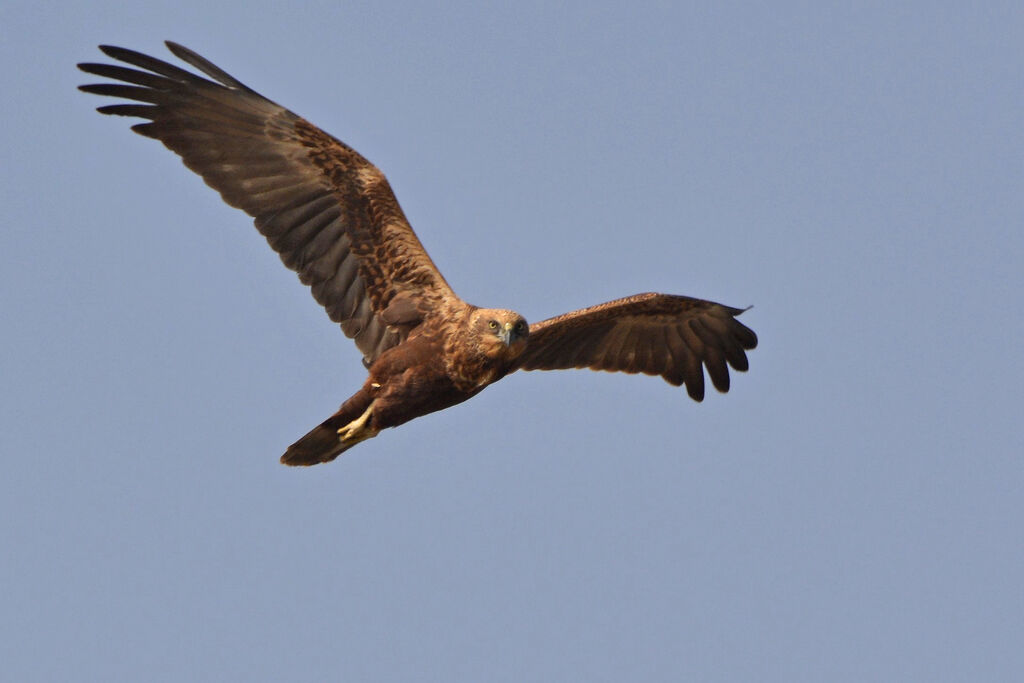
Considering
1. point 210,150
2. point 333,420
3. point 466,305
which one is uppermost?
point 210,150

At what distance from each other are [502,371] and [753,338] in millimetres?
3692

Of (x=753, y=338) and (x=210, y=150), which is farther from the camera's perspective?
(x=753, y=338)

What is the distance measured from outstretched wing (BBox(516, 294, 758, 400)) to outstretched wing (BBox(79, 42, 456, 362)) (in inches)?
60.6

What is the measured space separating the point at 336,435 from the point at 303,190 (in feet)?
7.35

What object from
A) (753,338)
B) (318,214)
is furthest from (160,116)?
(753,338)

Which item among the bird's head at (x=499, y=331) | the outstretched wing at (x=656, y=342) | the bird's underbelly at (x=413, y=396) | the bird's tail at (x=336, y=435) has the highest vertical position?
the outstretched wing at (x=656, y=342)

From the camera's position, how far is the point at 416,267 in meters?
14.4

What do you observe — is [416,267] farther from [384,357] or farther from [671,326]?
[671,326]

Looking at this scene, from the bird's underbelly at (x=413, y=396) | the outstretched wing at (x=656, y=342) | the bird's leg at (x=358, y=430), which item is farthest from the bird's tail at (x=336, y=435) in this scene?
the outstretched wing at (x=656, y=342)

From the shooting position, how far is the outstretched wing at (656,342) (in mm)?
15523

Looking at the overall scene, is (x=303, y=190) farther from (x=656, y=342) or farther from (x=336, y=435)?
(x=656, y=342)

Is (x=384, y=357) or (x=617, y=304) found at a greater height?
(x=617, y=304)

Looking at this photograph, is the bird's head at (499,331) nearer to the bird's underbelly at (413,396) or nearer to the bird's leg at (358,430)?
the bird's underbelly at (413,396)

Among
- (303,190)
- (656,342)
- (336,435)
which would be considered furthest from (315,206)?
(656,342)
